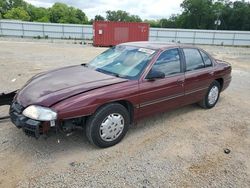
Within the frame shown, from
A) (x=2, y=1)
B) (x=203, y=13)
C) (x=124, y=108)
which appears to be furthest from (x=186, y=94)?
(x=2, y=1)

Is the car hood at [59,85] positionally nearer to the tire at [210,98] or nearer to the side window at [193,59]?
the side window at [193,59]

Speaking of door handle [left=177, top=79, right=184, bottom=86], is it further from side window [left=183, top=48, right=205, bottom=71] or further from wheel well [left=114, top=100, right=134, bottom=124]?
wheel well [left=114, top=100, right=134, bottom=124]

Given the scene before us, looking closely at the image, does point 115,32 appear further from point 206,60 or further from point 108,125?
point 108,125

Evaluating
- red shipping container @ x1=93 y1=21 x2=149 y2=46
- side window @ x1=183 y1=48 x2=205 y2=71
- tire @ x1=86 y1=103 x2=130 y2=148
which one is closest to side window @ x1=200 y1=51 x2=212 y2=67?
side window @ x1=183 y1=48 x2=205 y2=71

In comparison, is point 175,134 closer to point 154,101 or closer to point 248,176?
point 154,101

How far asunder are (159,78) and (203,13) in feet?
214

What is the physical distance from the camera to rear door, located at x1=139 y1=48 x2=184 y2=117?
3871mm

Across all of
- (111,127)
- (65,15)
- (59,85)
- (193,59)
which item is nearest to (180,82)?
(193,59)

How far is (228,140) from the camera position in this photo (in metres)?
4.03

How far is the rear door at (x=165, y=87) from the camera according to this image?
12.7 ft

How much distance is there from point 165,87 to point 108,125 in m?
1.26

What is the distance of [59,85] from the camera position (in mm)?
3504

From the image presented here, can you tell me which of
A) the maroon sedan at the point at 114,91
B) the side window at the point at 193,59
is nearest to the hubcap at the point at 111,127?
the maroon sedan at the point at 114,91

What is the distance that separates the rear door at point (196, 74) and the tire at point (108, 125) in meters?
1.58
